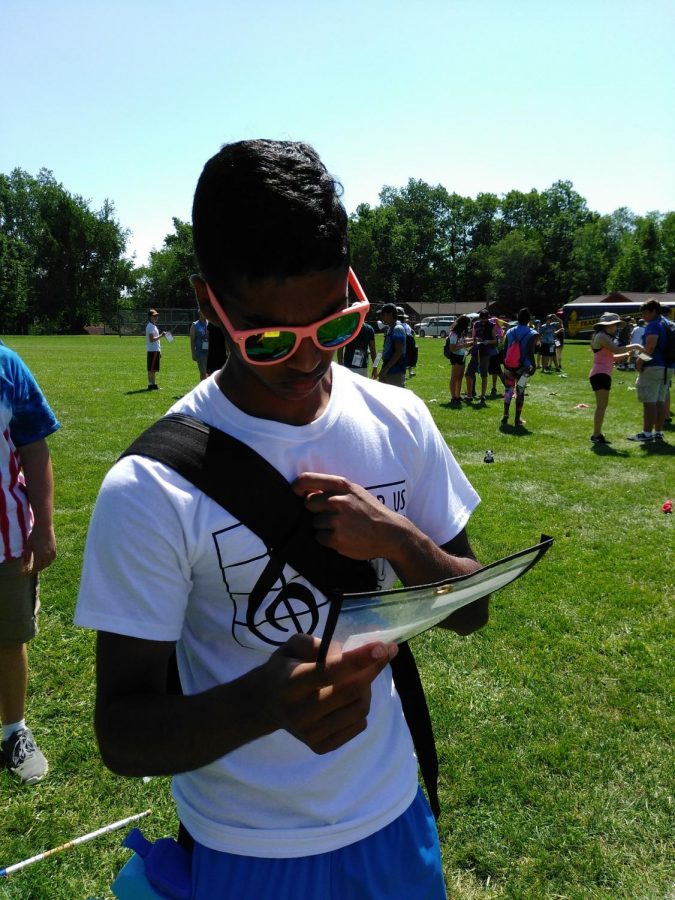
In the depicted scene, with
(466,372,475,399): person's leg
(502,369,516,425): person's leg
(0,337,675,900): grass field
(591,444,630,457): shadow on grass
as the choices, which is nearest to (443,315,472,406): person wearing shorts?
(466,372,475,399): person's leg

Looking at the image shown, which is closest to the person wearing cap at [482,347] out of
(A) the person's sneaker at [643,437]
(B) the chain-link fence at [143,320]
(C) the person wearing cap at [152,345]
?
(A) the person's sneaker at [643,437]

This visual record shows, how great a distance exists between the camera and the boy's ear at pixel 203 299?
152 cm

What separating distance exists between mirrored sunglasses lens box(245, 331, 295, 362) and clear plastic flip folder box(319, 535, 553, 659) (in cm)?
59

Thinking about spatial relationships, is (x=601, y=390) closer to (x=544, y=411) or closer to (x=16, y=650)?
(x=544, y=411)

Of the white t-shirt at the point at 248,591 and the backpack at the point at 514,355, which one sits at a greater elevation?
the backpack at the point at 514,355

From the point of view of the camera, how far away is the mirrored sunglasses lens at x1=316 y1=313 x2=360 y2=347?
1.47m

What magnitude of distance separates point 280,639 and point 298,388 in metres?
0.54

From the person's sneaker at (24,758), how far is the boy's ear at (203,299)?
3.30 m

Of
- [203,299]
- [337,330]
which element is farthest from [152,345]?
[337,330]

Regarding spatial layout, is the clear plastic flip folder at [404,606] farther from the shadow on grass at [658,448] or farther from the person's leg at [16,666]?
the shadow on grass at [658,448]

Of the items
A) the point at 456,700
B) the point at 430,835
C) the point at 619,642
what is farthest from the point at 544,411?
the point at 430,835

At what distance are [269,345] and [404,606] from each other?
0.62 m

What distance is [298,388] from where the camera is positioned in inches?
59.7

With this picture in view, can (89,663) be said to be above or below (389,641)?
below
